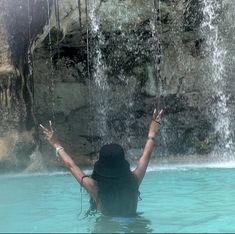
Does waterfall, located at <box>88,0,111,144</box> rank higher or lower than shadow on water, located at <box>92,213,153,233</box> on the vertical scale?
higher

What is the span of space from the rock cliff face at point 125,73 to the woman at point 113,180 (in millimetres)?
6699

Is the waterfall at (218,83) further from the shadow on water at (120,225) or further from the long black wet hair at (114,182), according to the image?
the long black wet hair at (114,182)

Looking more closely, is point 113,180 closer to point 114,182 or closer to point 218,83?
point 114,182

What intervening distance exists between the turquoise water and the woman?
0.49ft

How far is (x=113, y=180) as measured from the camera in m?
4.44

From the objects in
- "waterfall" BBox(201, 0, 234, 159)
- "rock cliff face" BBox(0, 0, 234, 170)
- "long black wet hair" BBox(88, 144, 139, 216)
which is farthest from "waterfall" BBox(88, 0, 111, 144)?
"long black wet hair" BBox(88, 144, 139, 216)

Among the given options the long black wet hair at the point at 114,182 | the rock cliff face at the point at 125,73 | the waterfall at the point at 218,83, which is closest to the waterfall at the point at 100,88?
the rock cliff face at the point at 125,73

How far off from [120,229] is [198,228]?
902 millimetres

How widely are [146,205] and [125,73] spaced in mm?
5410

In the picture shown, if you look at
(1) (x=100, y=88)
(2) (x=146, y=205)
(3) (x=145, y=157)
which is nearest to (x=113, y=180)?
(3) (x=145, y=157)

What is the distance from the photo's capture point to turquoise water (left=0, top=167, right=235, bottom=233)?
16.6 ft

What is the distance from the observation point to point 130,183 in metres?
4.49

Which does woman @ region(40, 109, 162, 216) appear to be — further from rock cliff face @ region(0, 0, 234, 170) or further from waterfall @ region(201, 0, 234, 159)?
waterfall @ region(201, 0, 234, 159)

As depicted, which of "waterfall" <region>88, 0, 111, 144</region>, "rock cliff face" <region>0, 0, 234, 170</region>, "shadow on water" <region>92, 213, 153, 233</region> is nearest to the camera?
"shadow on water" <region>92, 213, 153, 233</region>
